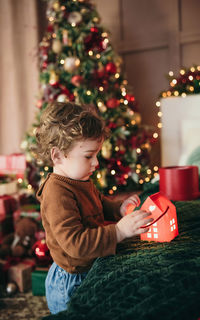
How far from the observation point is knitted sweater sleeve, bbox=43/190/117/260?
2.69 feet

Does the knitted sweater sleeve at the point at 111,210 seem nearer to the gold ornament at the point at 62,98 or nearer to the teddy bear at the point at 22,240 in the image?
the teddy bear at the point at 22,240

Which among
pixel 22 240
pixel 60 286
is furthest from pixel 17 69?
pixel 60 286

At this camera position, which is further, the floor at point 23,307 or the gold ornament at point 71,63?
the gold ornament at point 71,63

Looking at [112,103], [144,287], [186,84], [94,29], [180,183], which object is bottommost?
[144,287]

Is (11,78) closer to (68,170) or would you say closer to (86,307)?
(68,170)

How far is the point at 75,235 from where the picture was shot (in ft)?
Result: 2.70

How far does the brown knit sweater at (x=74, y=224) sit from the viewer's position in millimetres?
823

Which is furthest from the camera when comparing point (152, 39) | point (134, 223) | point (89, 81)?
point (152, 39)

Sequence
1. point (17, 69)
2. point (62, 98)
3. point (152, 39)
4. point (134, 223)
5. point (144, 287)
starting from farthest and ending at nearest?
point (17, 69) → point (152, 39) → point (62, 98) → point (134, 223) → point (144, 287)

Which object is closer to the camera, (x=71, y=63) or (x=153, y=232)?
(x=153, y=232)

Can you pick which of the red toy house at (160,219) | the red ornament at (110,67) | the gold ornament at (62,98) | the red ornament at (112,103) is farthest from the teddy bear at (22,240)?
the red toy house at (160,219)

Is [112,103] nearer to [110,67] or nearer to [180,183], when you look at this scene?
[110,67]

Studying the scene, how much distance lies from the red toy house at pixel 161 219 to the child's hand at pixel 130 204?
0.55 feet

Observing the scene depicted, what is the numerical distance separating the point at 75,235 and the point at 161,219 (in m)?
0.23
